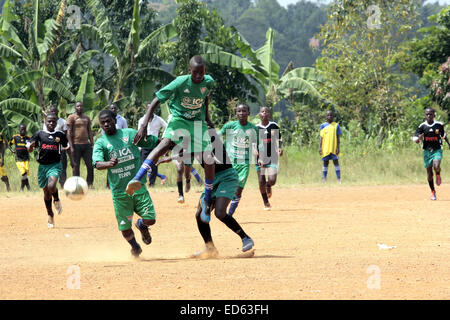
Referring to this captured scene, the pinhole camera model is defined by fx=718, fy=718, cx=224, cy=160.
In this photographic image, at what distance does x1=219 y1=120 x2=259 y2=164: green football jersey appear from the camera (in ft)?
38.0

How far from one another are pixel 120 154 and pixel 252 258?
1824mm

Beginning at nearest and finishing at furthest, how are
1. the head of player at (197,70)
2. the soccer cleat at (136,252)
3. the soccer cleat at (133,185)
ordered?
the soccer cleat at (133,185)
the head of player at (197,70)
the soccer cleat at (136,252)

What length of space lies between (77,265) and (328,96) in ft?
84.0

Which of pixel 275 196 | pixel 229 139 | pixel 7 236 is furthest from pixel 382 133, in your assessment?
pixel 7 236

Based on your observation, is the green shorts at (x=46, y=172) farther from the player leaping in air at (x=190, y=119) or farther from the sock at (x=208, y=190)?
the sock at (x=208, y=190)

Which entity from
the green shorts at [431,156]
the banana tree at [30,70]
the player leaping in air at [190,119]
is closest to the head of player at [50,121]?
the player leaping in air at [190,119]

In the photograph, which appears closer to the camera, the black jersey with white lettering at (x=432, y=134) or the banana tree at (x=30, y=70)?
the black jersey with white lettering at (x=432, y=134)

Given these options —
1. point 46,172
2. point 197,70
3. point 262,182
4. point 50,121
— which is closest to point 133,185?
point 197,70

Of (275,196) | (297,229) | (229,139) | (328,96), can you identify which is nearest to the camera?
(297,229)

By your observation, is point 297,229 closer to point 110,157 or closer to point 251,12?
point 110,157

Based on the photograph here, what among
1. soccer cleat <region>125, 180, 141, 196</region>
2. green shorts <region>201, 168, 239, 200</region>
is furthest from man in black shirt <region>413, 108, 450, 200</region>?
soccer cleat <region>125, 180, 141, 196</region>

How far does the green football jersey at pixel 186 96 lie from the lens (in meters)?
7.71

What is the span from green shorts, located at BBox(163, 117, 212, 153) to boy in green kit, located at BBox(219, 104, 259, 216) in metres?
3.69

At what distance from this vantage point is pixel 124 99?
2438 centimetres
